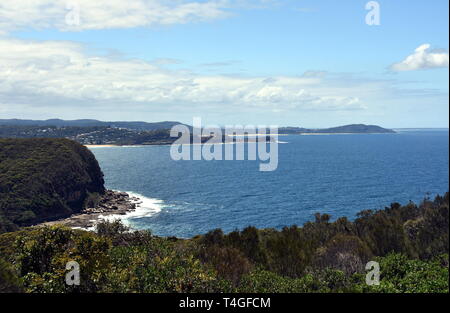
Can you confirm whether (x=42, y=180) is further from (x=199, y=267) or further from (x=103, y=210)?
(x=199, y=267)

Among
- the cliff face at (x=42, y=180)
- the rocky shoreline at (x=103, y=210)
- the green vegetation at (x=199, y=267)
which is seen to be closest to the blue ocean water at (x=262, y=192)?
the rocky shoreline at (x=103, y=210)

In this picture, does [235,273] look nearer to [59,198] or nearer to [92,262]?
[92,262]

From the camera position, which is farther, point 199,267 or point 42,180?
point 42,180

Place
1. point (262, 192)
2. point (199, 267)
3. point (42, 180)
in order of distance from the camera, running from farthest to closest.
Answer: point (262, 192), point (42, 180), point (199, 267)

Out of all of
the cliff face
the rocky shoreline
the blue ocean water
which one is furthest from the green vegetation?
the cliff face

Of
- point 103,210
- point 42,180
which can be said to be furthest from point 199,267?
point 42,180

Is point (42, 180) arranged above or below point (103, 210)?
above

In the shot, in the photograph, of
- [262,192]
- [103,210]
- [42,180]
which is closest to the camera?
[103,210]
